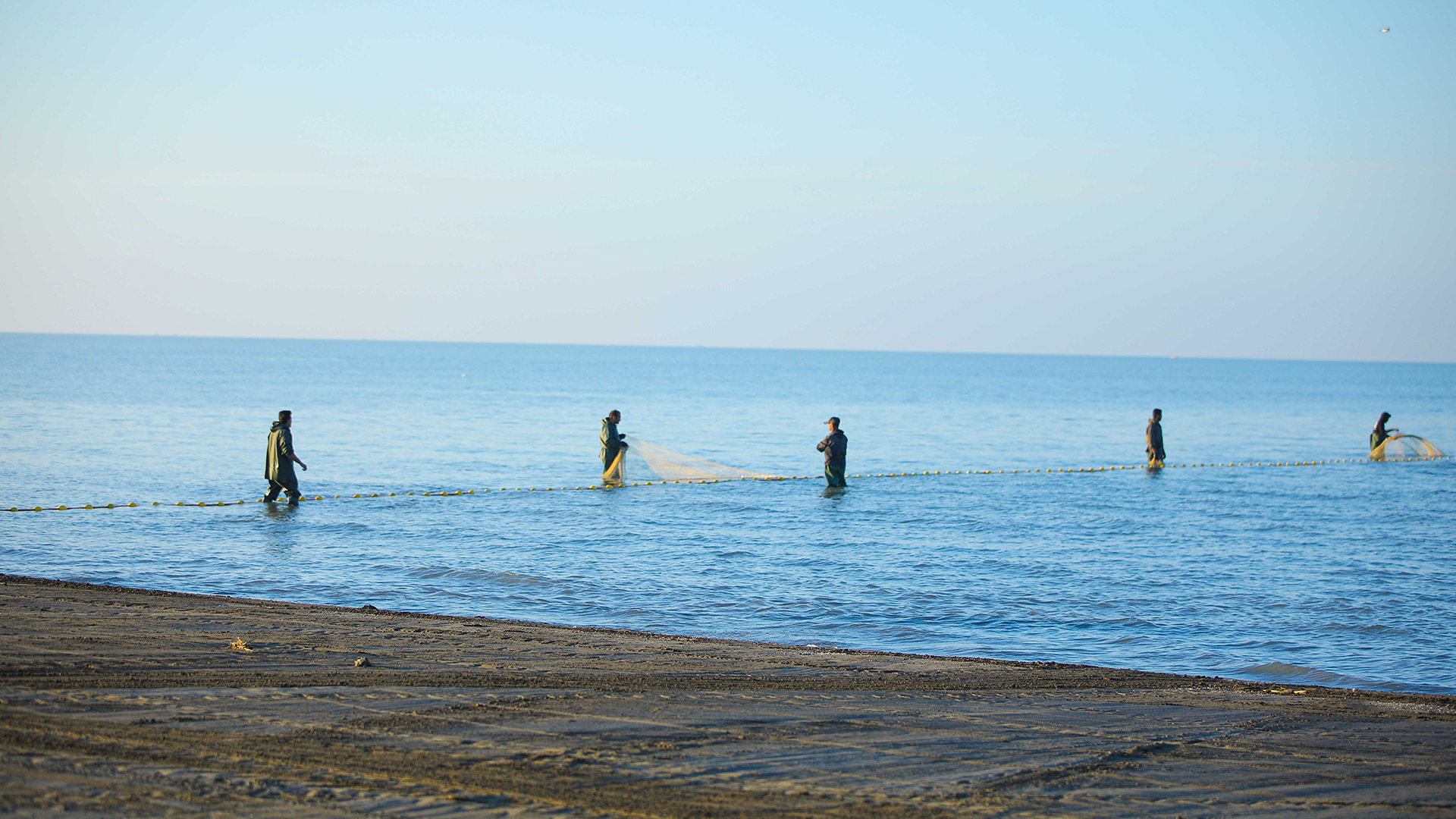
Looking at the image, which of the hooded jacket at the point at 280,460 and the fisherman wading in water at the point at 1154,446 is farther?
the fisherman wading in water at the point at 1154,446

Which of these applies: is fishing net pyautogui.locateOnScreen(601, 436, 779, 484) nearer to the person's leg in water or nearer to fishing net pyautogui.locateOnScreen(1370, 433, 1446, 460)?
the person's leg in water

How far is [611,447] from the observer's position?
23.1 metres

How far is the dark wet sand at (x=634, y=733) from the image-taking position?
17.4ft

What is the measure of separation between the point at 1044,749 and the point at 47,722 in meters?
5.54

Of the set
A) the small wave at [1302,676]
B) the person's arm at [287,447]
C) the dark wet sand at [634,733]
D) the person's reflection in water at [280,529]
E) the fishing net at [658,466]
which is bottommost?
the small wave at [1302,676]

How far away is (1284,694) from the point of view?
8.66m

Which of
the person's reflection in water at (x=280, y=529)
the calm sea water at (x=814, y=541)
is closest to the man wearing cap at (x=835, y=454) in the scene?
the calm sea water at (x=814, y=541)

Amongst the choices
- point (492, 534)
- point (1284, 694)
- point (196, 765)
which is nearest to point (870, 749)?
point (196, 765)

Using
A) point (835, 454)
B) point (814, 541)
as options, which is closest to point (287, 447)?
point (814, 541)

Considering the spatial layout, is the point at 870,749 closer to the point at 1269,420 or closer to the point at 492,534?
the point at 492,534

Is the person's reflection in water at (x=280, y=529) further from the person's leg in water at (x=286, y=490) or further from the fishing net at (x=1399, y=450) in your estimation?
the fishing net at (x=1399, y=450)

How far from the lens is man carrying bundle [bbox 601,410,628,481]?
22.8 meters

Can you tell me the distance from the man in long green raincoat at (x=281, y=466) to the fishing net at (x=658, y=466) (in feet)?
21.3

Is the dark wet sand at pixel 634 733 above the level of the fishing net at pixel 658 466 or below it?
below
